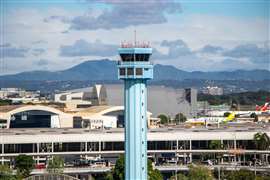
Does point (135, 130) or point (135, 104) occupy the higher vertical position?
point (135, 104)

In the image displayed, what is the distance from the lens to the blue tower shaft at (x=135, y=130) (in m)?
40.1

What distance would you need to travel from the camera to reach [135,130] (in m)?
40.3

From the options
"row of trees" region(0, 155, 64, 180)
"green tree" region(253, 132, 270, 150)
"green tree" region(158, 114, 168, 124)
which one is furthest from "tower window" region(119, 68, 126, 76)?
"green tree" region(158, 114, 168, 124)

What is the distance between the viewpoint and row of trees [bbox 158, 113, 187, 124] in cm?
10866

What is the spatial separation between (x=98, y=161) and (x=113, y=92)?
48.7 meters

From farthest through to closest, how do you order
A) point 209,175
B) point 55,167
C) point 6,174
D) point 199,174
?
point 55,167 < point 209,175 < point 6,174 < point 199,174

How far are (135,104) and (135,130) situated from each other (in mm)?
1311

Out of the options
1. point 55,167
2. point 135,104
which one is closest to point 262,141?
point 55,167

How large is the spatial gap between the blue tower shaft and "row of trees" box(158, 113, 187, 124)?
6609 cm

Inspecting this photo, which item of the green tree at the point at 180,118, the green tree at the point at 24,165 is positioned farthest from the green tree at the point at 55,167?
the green tree at the point at 180,118

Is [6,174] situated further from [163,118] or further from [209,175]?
[163,118]

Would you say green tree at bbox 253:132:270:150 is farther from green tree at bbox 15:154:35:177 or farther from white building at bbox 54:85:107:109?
white building at bbox 54:85:107:109

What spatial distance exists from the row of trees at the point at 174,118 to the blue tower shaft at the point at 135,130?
6609 cm

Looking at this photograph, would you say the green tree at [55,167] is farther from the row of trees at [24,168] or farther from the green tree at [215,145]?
the green tree at [215,145]
